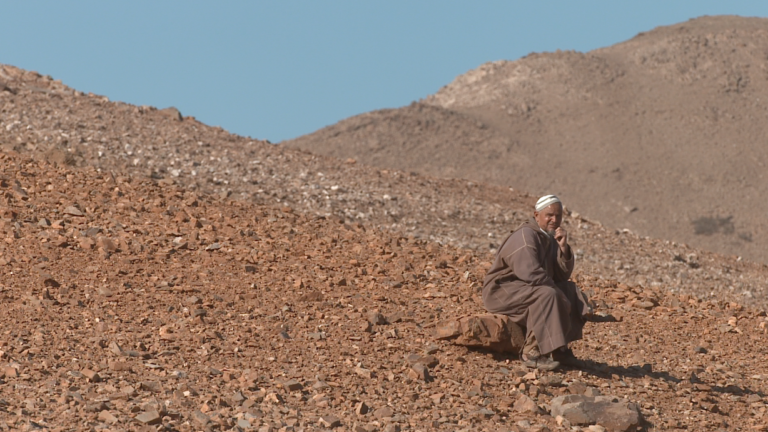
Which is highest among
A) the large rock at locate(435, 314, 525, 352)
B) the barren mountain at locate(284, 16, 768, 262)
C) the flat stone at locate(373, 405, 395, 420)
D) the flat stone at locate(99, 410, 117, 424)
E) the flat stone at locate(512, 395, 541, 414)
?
the barren mountain at locate(284, 16, 768, 262)

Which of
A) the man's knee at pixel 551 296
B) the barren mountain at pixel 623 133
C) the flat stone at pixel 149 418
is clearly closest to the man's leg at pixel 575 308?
the man's knee at pixel 551 296

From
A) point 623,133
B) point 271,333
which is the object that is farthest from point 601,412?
point 623,133

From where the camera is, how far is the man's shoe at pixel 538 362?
6.38 metres

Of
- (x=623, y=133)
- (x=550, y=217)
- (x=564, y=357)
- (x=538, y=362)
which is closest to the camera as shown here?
(x=550, y=217)

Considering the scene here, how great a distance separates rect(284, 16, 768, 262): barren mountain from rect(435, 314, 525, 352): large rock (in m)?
28.3

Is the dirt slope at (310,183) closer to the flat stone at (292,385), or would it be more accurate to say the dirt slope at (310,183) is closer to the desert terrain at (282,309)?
the desert terrain at (282,309)

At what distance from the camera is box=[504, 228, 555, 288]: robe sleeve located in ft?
20.4

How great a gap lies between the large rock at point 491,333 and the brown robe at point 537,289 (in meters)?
0.07

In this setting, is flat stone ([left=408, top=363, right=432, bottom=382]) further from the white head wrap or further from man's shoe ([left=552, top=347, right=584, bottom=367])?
the white head wrap

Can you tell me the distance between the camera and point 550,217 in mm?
6324

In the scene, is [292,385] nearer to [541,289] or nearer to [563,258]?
[541,289]

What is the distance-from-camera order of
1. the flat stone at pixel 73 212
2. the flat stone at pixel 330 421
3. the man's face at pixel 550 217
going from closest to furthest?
the flat stone at pixel 330 421
the man's face at pixel 550 217
the flat stone at pixel 73 212

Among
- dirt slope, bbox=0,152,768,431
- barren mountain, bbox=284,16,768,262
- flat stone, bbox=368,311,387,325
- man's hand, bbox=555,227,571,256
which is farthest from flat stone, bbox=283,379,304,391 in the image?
barren mountain, bbox=284,16,768,262

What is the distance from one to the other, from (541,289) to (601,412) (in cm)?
89
